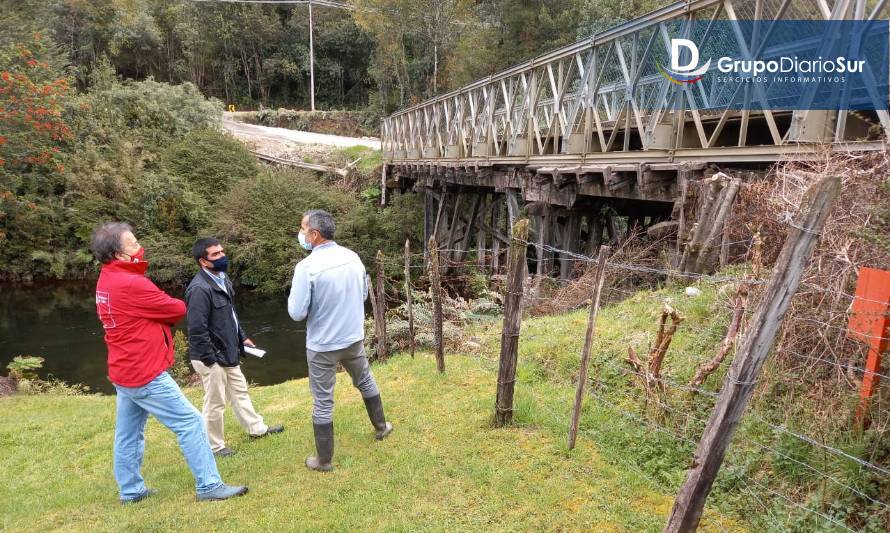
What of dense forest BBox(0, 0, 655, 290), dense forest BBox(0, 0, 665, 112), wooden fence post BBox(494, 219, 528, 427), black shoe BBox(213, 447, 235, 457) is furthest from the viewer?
dense forest BBox(0, 0, 665, 112)

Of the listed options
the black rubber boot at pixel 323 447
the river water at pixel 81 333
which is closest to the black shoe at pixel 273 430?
the black rubber boot at pixel 323 447

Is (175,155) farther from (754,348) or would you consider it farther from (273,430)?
(754,348)

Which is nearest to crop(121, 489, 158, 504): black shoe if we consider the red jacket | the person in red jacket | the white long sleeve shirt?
the person in red jacket

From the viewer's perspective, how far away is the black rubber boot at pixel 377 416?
13.4ft

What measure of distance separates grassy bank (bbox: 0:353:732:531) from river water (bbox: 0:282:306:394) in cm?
610

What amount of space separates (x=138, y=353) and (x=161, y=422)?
51 centimetres

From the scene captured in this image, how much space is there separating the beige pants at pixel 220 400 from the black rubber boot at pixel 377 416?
1.06 meters

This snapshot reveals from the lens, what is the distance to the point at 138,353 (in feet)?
11.0

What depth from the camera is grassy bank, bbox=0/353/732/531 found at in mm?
3164

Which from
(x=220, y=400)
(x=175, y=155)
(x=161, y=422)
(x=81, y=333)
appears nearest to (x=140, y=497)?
(x=161, y=422)

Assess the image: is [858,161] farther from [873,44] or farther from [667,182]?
[667,182]

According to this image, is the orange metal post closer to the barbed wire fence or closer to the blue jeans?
the barbed wire fence

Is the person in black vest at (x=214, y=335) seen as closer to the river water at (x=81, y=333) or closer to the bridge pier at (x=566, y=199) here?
the bridge pier at (x=566, y=199)

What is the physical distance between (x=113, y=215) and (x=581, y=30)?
64.8 feet
